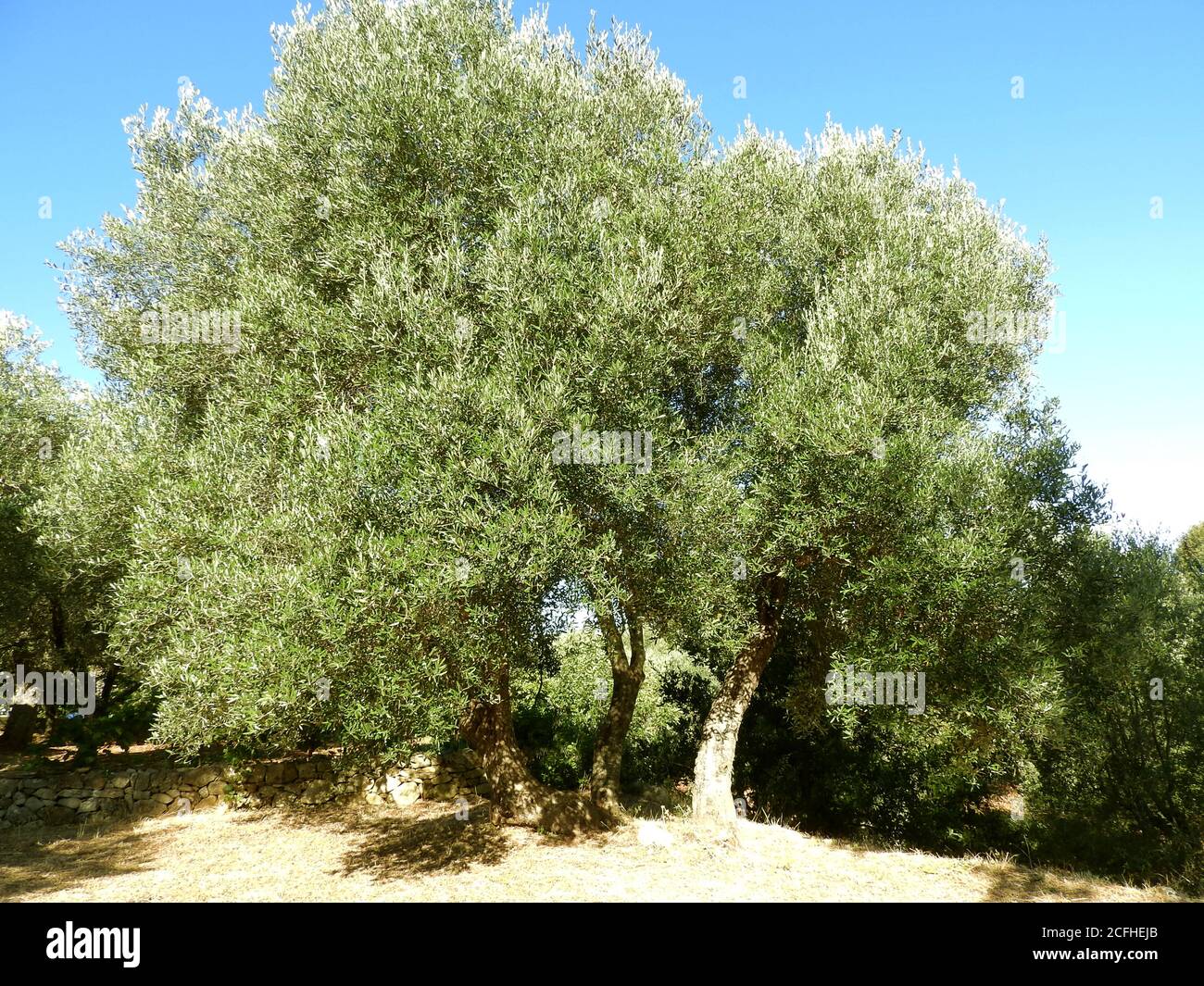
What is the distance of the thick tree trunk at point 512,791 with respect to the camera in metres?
15.4

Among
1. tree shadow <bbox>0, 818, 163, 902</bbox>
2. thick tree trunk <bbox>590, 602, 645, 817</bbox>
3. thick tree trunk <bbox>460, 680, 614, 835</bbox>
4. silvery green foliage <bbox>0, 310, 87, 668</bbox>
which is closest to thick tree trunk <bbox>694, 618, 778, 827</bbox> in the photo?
thick tree trunk <bbox>590, 602, 645, 817</bbox>

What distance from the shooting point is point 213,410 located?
1227 centimetres

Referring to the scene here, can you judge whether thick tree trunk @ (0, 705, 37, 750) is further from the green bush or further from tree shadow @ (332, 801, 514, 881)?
the green bush

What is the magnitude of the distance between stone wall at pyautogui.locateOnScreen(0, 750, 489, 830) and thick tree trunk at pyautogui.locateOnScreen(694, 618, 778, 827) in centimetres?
764

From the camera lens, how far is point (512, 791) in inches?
623

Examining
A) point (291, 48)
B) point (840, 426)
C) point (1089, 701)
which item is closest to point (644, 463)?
point (840, 426)

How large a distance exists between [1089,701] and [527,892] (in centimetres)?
1433

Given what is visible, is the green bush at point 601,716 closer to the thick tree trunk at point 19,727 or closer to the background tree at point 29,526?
the background tree at point 29,526

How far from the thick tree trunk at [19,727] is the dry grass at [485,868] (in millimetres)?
8725

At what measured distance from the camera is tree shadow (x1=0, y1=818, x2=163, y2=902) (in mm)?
12695

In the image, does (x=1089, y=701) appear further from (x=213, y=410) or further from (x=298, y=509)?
Result: (x=213, y=410)

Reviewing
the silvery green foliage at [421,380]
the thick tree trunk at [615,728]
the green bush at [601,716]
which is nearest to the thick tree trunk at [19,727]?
the silvery green foliage at [421,380]

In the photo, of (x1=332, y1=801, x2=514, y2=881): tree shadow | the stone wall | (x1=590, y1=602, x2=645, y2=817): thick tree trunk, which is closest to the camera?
(x1=332, y1=801, x2=514, y2=881): tree shadow
